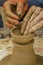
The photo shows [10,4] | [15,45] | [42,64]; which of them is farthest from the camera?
[10,4]

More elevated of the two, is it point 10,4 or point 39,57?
point 10,4

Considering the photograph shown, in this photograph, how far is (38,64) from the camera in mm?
968

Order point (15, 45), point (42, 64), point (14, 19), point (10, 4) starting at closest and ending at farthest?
point (15, 45) → point (42, 64) → point (14, 19) → point (10, 4)

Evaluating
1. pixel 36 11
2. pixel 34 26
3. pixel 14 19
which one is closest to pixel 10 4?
pixel 14 19

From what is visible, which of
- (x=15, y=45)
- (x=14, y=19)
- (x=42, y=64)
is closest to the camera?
(x=15, y=45)

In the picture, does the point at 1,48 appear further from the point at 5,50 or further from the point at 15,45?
the point at 15,45

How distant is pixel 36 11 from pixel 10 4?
0.35m

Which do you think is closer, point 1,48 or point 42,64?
point 42,64

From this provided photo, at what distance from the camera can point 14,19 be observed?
115 centimetres

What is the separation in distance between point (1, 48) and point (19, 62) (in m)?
0.35

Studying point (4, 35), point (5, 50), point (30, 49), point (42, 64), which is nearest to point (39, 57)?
point (42, 64)

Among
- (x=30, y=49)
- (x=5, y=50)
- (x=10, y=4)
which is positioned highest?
(x=10, y=4)

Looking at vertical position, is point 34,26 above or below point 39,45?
above

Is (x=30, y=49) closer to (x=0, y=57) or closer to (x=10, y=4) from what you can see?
(x=0, y=57)
